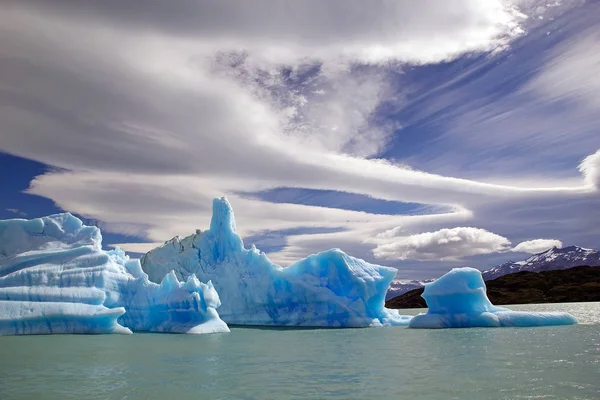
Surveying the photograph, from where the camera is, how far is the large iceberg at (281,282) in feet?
115

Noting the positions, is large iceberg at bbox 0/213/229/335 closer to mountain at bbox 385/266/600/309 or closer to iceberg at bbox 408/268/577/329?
iceberg at bbox 408/268/577/329

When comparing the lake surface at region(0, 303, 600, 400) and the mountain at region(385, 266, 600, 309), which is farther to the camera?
Result: the mountain at region(385, 266, 600, 309)

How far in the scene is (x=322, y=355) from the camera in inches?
714

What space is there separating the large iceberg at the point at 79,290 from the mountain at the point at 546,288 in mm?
98306

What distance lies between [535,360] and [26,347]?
1879cm

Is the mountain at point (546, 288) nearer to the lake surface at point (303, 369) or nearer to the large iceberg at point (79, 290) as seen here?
the lake surface at point (303, 369)

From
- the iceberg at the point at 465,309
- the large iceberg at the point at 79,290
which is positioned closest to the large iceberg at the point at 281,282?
the iceberg at the point at 465,309

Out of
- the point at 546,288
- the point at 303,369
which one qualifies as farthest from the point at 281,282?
the point at 546,288

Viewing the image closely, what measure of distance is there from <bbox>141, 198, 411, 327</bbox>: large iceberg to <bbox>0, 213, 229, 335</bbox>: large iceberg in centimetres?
740

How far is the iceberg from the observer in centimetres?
3083

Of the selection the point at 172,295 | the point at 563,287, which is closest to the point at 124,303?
the point at 172,295

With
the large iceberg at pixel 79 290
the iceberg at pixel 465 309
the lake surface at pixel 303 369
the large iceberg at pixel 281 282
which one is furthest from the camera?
the large iceberg at pixel 281 282

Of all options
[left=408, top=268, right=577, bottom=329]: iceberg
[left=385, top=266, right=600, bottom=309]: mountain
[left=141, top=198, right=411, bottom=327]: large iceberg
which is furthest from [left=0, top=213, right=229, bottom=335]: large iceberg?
Answer: [left=385, top=266, right=600, bottom=309]: mountain

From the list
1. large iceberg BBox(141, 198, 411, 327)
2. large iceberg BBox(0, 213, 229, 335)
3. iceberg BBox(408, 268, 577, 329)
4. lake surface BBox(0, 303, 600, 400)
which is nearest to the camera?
lake surface BBox(0, 303, 600, 400)
